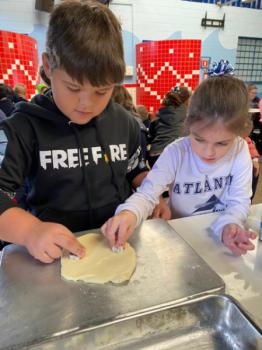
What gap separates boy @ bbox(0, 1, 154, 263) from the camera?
54cm

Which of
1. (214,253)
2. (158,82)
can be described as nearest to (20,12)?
(158,82)

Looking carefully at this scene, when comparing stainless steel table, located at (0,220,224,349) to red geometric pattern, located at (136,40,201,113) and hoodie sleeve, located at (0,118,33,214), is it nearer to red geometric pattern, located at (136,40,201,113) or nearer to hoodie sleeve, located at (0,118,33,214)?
hoodie sleeve, located at (0,118,33,214)

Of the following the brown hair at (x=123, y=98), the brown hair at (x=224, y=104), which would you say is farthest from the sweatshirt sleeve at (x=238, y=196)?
the brown hair at (x=123, y=98)

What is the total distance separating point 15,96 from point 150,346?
8.89ft

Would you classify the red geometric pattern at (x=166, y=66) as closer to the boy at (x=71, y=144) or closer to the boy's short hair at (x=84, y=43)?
the boy at (x=71, y=144)

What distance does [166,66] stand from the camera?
3.89 meters

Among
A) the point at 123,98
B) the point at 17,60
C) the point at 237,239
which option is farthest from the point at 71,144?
the point at 17,60

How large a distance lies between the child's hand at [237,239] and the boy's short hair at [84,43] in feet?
1.36

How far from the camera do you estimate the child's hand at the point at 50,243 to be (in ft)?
1.64

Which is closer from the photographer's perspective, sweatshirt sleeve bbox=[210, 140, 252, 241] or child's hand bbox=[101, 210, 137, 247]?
child's hand bbox=[101, 210, 137, 247]

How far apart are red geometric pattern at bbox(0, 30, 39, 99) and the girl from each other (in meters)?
2.58

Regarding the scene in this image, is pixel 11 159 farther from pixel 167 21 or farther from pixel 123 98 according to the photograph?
pixel 167 21

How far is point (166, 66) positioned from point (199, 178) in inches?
131

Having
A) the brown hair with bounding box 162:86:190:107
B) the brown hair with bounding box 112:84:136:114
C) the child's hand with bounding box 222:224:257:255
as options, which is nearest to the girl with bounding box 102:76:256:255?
the child's hand with bounding box 222:224:257:255
